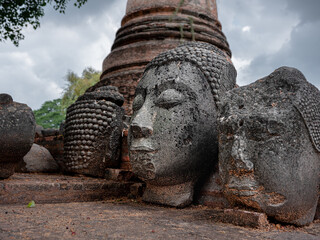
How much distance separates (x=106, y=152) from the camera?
3596 mm

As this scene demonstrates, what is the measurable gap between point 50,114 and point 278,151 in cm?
1515

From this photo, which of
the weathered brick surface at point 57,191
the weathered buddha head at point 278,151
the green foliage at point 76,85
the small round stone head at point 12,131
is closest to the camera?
the weathered buddha head at point 278,151

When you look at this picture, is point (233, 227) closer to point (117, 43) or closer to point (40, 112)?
point (117, 43)

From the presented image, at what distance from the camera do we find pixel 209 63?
274 cm

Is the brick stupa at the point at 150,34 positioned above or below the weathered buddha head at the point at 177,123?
above

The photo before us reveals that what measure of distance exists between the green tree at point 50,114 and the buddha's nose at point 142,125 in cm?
1338

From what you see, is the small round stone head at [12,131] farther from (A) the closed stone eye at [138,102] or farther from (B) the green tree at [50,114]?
(B) the green tree at [50,114]

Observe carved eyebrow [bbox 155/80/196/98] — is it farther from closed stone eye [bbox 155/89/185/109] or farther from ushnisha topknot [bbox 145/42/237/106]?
ushnisha topknot [bbox 145/42/237/106]

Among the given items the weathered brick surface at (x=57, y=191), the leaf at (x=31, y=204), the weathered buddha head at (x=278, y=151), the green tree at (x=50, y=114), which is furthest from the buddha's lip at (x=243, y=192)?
Answer: the green tree at (x=50, y=114)

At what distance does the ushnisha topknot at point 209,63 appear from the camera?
2.71 metres

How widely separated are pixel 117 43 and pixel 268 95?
3.81 m

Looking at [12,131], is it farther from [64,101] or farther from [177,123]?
[64,101]

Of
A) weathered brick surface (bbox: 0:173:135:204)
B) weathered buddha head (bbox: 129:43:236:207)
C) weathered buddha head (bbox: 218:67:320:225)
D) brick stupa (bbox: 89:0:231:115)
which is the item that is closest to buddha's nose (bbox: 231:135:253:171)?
weathered buddha head (bbox: 218:67:320:225)

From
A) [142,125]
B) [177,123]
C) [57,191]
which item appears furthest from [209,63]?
[57,191]
